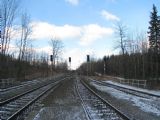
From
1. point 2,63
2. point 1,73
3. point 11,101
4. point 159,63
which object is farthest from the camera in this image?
point 159,63

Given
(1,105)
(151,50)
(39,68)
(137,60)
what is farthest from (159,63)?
(1,105)

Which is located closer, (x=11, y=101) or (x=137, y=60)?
(x=11, y=101)

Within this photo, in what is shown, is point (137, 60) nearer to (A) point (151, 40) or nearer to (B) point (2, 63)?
(A) point (151, 40)

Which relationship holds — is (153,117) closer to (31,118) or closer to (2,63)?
(31,118)

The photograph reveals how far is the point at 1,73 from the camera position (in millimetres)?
48031

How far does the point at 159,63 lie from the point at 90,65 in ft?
279

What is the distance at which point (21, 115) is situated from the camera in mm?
14828

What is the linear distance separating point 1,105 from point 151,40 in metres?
61.7

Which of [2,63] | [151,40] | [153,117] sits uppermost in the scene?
[151,40]

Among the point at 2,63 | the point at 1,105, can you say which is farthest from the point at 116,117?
the point at 2,63

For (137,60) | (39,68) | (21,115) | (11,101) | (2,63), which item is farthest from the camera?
(39,68)

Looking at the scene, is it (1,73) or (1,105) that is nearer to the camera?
(1,105)

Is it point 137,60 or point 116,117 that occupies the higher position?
point 137,60

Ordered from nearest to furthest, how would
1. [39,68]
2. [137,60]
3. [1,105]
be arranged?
[1,105], [137,60], [39,68]
